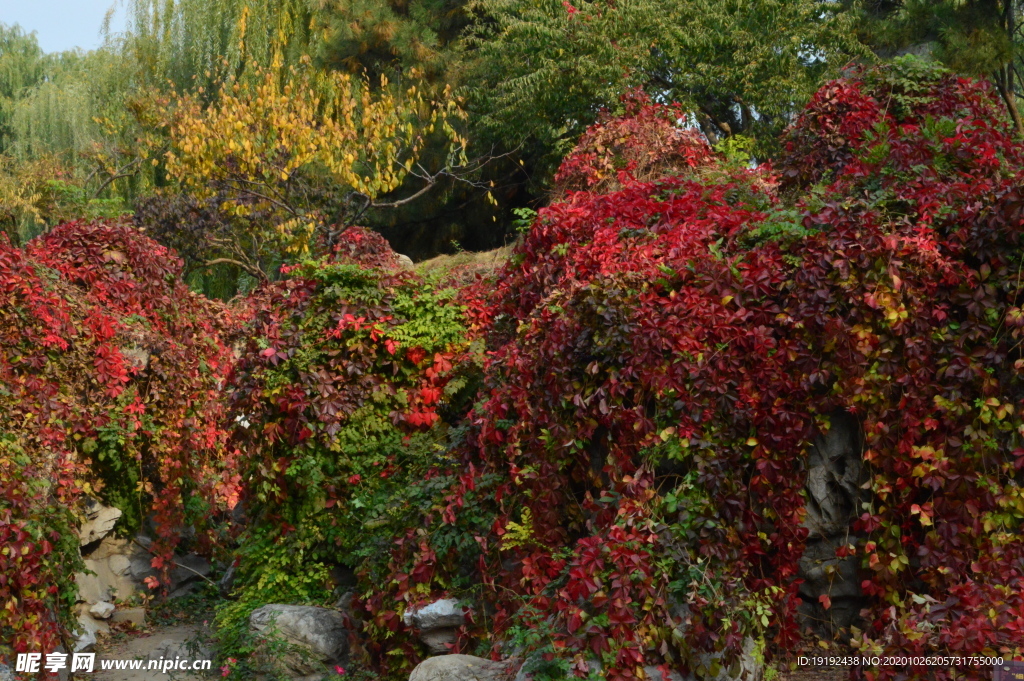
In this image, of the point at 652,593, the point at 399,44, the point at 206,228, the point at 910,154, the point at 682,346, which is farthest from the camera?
the point at 399,44

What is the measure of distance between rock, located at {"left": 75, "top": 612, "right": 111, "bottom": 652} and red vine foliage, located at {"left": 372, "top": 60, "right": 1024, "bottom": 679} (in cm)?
333

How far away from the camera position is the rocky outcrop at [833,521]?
4.92m

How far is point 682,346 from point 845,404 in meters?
0.84

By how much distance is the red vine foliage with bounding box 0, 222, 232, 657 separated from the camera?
5.81 meters

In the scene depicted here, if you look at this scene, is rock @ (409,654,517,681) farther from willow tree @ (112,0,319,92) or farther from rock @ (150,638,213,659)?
willow tree @ (112,0,319,92)

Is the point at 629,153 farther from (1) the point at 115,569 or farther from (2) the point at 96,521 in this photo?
(1) the point at 115,569

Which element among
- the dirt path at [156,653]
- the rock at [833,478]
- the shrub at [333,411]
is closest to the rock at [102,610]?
the dirt path at [156,653]

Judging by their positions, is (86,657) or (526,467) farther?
(86,657)

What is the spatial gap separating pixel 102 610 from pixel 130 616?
1.02ft

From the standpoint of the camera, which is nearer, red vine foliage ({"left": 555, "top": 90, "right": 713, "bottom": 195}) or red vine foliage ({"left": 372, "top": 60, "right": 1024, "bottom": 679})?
red vine foliage ({"left": 372, "top": 60, "right": 1024, "bottom": 679})

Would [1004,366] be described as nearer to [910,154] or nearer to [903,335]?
[903,335]

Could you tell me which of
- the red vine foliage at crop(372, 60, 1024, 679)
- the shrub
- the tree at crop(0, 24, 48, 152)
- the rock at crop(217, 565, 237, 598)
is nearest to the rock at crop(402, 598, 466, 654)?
the red vine foliage at crop(372, 60, 1024, 679)

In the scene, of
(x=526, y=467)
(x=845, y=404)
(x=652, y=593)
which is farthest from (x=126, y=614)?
(x=845, y=404)

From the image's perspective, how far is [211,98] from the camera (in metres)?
17.6
